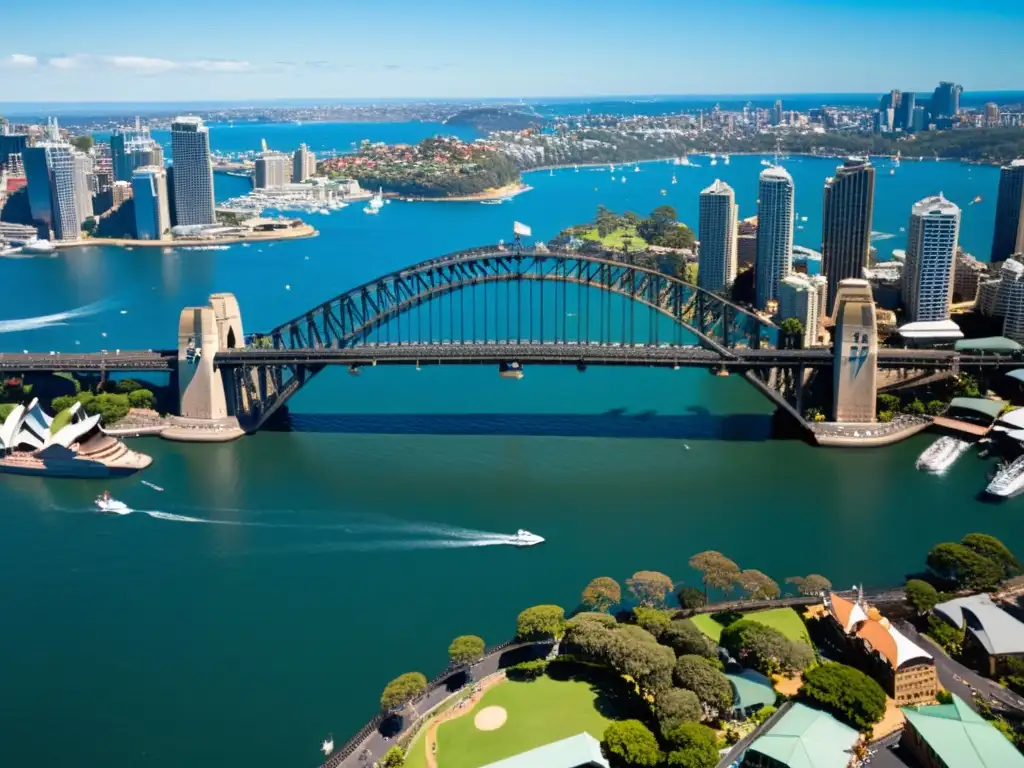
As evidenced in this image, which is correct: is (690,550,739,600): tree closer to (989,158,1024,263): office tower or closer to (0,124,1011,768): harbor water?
(0,124,1011,768): harbor water

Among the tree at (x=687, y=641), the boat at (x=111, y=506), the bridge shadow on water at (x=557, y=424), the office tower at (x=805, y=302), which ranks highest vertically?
the office tower at (x=805, y=302)

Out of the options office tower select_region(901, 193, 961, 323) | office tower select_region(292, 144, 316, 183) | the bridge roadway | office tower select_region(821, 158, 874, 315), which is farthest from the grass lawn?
office tower select_region(292, 144, 316, 183)

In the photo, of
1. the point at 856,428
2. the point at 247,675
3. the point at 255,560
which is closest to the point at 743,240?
the point at 856,428

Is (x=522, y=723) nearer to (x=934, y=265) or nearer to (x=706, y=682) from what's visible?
(x=706, y=682)

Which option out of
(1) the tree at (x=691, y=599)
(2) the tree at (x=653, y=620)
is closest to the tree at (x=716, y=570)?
(1) the tree at (x=691, y=599)

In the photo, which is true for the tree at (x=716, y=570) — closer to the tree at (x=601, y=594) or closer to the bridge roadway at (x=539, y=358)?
the tree at (x=601, y=594)

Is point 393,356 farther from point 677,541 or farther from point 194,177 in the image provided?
point 194,177
